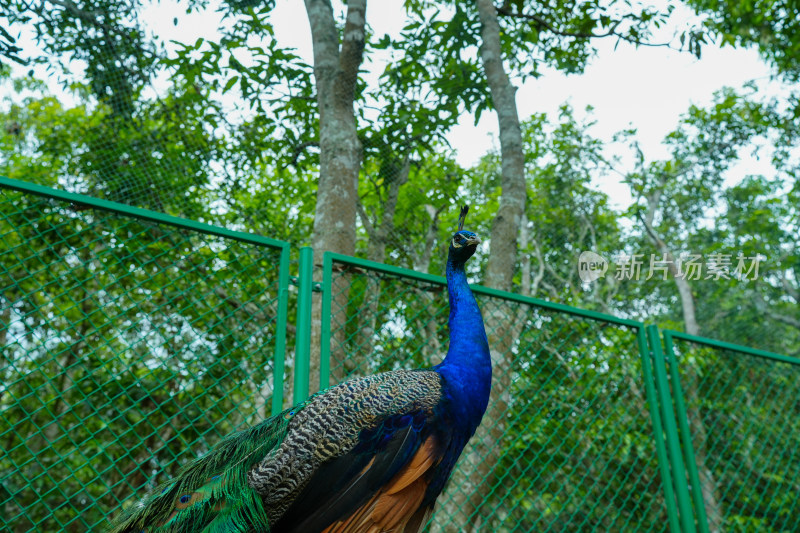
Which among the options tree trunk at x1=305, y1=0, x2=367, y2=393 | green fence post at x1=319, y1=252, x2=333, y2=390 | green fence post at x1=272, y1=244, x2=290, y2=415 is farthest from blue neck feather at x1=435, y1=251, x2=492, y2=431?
tree trunk at x1=305, y1=0, x2=367, y2=393

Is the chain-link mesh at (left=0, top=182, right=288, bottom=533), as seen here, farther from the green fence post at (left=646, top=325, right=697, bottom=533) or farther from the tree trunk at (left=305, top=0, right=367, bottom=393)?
the green fence post at (left=646, top=325, right=697, bottom=533)

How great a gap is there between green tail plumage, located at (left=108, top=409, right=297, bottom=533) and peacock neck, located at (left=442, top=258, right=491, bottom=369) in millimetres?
620

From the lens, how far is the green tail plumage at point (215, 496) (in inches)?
61.0

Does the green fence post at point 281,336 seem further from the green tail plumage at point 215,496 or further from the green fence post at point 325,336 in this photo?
the green tail plumage at point 215,496

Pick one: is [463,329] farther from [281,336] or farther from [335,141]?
[335,141]

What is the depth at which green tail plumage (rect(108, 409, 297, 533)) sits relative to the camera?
1549 millimetres

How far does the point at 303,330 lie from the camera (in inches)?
88.9

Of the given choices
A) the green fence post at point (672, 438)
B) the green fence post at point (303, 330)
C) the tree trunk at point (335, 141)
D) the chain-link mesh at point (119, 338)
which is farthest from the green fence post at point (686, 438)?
the chain-link mesh at point (119, 338)

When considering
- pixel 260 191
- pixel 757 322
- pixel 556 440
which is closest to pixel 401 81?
pixel 260 191

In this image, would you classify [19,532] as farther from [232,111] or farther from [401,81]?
[401,81]

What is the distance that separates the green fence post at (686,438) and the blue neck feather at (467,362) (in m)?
1.34

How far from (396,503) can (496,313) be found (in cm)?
138

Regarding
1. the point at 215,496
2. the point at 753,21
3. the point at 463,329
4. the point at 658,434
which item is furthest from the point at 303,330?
the point at 753,21

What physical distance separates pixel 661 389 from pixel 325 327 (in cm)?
173
